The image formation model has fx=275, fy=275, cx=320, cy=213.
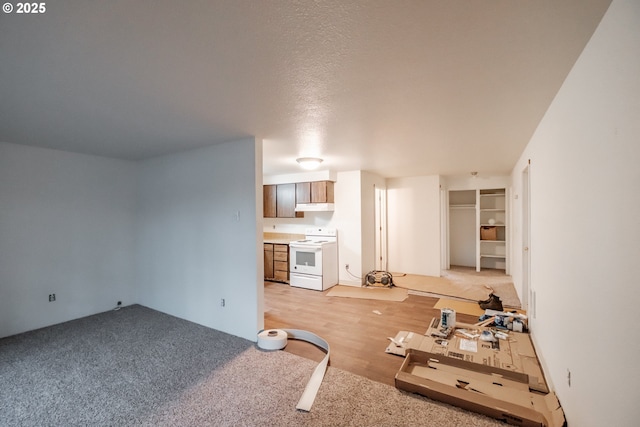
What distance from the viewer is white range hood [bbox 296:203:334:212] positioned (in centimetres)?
588

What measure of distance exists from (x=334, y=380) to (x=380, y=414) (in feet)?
1.77

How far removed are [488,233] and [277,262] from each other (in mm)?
5268

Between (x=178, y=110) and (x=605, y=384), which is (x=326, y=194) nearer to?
(x=178, y=110)

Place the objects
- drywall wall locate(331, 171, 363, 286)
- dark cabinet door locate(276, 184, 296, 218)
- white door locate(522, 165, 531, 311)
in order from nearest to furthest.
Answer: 1. white door locate(522, 165, 531, 311)
2. drywall wall locate(331, 171, 363, 286)
3. dark cabinet door locate(276, 184, 296, 218)

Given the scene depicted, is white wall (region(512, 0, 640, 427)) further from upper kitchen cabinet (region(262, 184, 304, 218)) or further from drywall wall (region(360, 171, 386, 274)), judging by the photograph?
upper kitchen cabinet (region(262, 184, 304, 218))

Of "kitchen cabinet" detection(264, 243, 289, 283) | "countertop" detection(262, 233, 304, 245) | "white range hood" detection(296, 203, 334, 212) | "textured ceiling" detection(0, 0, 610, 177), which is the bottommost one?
"kitchen cabinet" detection(264, 243, 289, 283)

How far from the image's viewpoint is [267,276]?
638 cm

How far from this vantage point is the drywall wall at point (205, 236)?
131 inches

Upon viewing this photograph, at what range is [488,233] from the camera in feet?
22.7

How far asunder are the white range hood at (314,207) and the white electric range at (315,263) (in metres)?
0.51

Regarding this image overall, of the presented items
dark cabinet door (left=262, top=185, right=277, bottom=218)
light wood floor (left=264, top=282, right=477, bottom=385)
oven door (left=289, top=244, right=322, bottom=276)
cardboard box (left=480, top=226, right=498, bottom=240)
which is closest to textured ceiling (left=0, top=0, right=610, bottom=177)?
light wood floor (left=264, top=282, right=477, bottom=385)

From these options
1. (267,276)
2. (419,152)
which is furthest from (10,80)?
(267,276)

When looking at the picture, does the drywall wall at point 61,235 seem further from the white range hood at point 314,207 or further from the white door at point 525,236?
the white door at point 525,236

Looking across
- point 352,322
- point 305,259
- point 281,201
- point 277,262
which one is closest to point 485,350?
point 352,322
